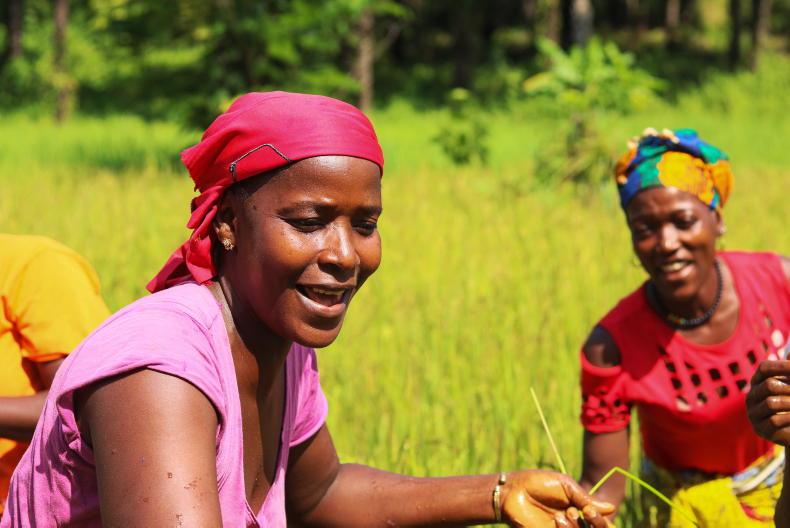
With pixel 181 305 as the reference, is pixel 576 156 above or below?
below

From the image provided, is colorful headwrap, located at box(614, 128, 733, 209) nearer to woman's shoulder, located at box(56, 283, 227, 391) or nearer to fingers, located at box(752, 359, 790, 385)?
fingers, located at box(752, 359, 790, 385)

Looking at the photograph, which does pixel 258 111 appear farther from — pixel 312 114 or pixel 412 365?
pixel 412 365

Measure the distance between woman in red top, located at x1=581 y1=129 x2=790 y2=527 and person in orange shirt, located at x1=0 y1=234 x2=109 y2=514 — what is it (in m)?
1.28

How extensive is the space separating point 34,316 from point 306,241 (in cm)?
86

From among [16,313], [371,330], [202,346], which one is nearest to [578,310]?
[371,330]

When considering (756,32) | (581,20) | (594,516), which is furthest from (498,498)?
(756,32)

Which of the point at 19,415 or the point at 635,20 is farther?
the point at 635,20

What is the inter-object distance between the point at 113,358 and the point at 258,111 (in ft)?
1.56

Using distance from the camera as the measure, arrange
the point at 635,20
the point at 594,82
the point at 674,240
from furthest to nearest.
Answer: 1. the point at 635,20
2. the point at 594,82
3. the point at 674,240

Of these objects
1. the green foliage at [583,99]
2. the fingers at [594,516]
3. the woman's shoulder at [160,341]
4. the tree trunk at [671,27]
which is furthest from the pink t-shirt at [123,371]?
the tree trunk at [671,27]

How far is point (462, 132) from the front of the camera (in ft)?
33.8

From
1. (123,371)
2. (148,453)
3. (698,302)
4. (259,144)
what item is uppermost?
(259,144)

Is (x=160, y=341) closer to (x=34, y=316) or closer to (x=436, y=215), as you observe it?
(x=34, y=316)

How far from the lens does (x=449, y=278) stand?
17.6 feet
